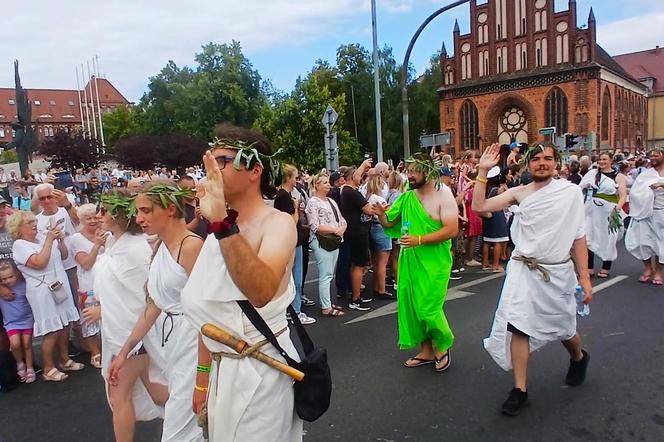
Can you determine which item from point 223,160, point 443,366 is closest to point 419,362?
point 443,366

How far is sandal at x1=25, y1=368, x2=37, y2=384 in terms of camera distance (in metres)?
4.93

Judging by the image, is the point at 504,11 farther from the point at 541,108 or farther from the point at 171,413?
the point at 171,413

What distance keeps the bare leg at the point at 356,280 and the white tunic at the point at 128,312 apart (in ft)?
13.8

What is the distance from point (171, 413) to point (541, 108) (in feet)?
146

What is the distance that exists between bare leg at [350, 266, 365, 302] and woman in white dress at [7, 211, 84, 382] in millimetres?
3390

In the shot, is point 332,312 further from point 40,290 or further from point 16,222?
point 16,222

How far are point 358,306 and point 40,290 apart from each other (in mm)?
3691

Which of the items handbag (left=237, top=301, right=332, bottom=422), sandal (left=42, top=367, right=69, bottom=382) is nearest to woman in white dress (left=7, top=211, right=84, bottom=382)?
sandal (left=42, top=367, right=69, bottom=382)

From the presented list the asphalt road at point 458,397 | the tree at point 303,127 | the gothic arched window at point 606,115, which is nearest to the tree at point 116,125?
the tree at point 303,127

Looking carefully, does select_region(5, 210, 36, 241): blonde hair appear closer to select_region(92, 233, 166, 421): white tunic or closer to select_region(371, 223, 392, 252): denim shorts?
select_region(92, 233, 166, 421): white tunic

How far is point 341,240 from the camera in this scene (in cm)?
684

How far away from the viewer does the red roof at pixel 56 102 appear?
10281cm

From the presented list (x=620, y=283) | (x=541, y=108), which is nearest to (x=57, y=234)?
(x=620, y=283)

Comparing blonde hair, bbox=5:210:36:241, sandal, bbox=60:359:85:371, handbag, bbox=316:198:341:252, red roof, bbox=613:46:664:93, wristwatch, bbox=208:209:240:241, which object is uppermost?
red roof, bbox=613:46:664:93
